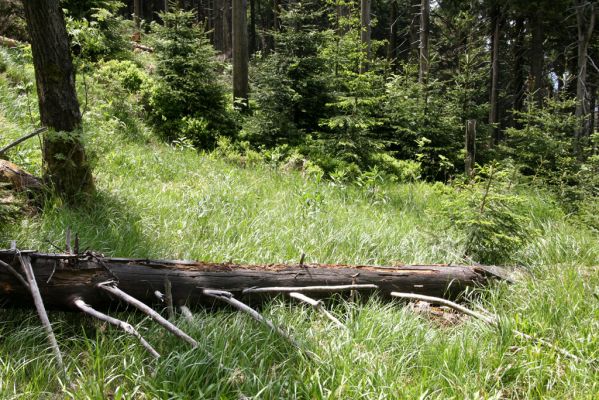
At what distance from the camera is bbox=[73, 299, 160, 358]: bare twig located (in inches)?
99.1

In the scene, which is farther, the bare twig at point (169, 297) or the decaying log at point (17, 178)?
the decaying log at point (17, 178)

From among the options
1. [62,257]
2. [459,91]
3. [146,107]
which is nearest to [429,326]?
[62,257]

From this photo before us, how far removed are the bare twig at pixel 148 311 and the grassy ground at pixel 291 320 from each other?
0.11 m

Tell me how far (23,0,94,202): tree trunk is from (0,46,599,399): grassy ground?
28cm

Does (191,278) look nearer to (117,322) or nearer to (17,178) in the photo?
(117,322)

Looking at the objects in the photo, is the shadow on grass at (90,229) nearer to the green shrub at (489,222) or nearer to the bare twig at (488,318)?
the bare twig at (488,318)

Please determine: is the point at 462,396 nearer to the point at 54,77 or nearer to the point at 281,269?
the point at 281,269

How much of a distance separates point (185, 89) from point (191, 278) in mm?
7712

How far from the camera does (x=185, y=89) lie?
33.0 feet

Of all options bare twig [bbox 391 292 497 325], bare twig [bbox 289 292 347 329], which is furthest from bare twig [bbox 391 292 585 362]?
bare twig [bbox 289 292 347 329]

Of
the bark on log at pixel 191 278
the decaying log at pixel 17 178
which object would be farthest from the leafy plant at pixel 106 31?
the bark on log at pixel 191 278

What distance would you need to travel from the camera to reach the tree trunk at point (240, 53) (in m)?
11.6

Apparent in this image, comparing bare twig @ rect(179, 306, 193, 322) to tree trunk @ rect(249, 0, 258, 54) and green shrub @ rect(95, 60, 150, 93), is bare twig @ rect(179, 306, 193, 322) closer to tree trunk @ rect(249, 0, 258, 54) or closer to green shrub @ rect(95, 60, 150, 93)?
green shrub @ rect(95, 60, 150, 93)

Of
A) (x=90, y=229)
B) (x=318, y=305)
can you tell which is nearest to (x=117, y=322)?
(x=318, y=305)
